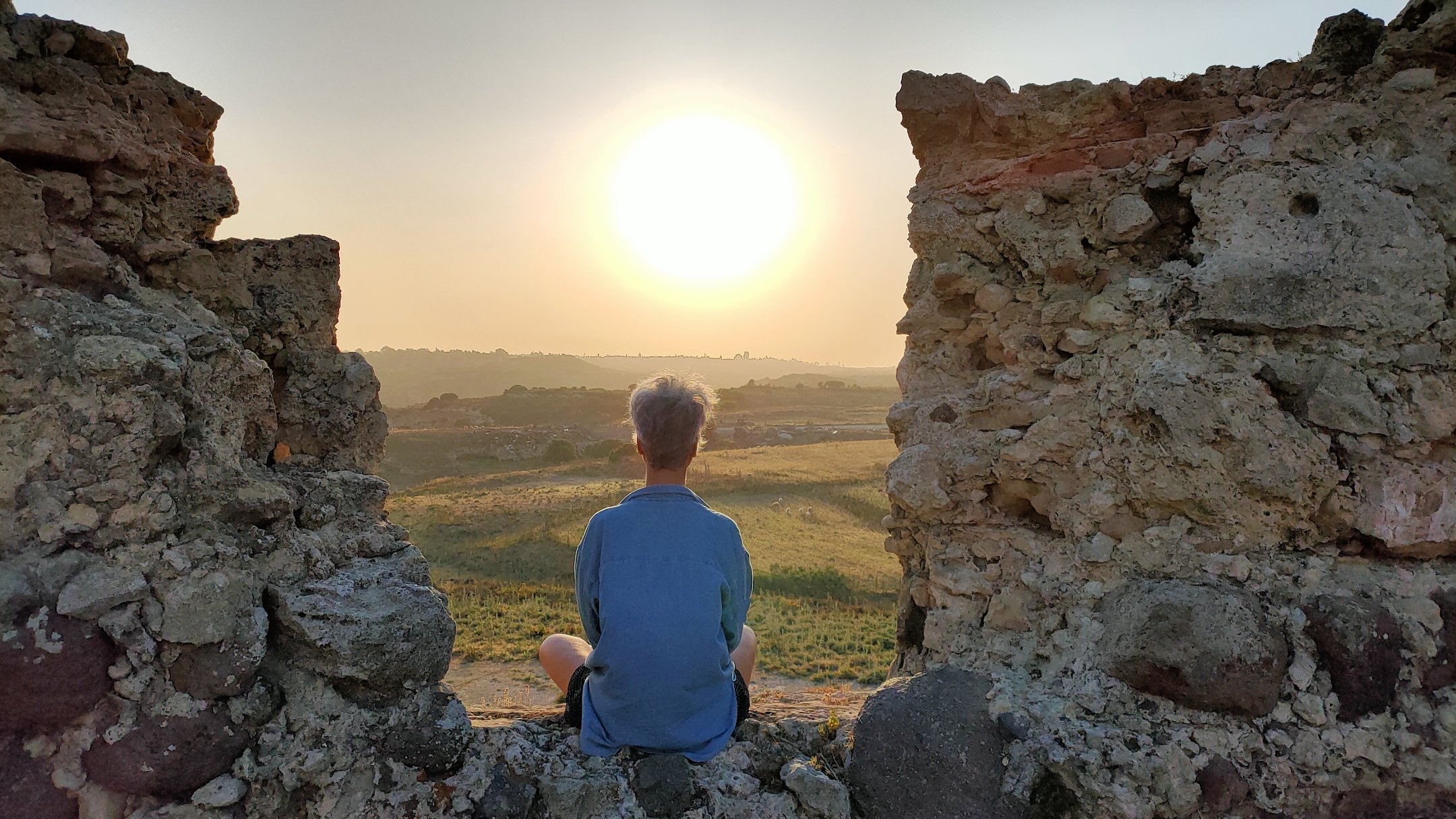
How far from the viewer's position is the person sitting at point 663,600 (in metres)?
2.89

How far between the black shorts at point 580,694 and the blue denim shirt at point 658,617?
19 centimetres

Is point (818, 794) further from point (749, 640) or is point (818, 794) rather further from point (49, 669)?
point (49, 669)

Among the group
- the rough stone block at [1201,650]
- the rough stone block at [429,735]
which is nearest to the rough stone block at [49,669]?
the rough stone block at [429,735]

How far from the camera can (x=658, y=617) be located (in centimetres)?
288

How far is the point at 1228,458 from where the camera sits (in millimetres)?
3338

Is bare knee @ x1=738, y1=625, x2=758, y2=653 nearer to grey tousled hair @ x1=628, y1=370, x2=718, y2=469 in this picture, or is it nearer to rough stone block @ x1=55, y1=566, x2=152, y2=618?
grey tousled hair @ x1=628, y1=370, x2=718, y2=469

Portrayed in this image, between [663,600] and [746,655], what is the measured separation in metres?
0.89

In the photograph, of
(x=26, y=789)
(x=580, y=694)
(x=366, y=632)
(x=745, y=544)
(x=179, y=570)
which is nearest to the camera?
(x=26, y=789)

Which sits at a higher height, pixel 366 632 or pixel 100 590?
pixel 100 590

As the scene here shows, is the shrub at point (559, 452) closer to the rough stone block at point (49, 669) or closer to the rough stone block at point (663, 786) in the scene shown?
the rough stone block at point (663, 786)

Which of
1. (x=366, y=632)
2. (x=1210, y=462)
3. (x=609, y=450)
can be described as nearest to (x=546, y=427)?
(x=609, y=450)

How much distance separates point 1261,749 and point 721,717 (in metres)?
2.19

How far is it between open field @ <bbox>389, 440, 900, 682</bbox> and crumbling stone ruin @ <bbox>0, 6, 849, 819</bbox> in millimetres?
6462

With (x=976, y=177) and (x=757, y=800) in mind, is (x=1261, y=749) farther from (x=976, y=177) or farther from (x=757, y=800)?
(x=976, y=177)
